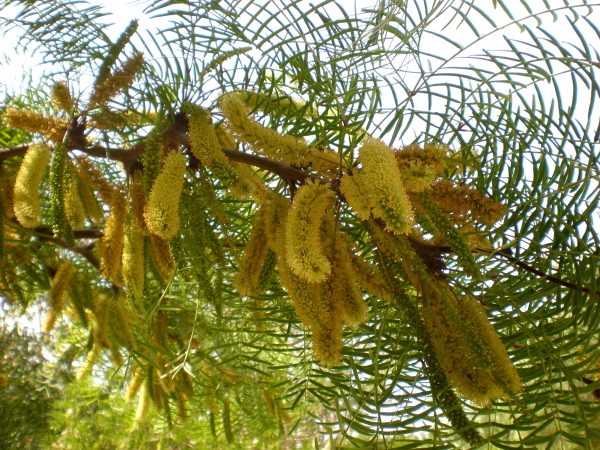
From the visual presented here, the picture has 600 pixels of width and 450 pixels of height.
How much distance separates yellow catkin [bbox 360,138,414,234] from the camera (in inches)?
11.4

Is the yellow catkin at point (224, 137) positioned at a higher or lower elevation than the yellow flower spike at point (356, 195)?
higher

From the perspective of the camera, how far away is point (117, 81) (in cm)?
53

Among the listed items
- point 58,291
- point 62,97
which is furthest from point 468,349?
point 58,291

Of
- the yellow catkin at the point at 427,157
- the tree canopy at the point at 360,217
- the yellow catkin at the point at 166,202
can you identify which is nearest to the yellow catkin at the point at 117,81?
the tree canopy at the point at 360,217

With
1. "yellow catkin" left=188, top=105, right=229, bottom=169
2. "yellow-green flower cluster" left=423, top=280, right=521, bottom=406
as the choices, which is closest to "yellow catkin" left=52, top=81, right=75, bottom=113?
"yellow catkin" left=188, top=105, right=229, bottom=169

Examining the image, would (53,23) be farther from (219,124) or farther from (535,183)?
(535,183)

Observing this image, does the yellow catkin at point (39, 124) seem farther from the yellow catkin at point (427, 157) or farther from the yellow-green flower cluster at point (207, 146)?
the yellow catkin at point (427, 157)

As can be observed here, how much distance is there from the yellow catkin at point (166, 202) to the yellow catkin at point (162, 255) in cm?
9

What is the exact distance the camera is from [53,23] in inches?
25.4

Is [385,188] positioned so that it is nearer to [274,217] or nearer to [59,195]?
[274,217]

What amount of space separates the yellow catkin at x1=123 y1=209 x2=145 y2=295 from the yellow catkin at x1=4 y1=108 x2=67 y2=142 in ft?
0.61

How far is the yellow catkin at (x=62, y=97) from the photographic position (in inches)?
20.9

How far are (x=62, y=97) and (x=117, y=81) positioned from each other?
0.20 feet

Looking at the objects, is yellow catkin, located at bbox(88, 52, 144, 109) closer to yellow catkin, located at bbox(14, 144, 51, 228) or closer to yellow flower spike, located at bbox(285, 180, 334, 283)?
yellow catkin, located at bbox(14, 144, 51, 228)
